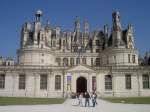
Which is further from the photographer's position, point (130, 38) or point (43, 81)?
point (130, 38)

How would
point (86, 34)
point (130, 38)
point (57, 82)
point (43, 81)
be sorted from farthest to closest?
point (86, 34), point (130, 38), point (43, 81), point (57, 82)

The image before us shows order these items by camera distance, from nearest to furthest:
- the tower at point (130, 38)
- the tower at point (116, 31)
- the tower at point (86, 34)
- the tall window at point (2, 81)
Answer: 1. the tall window at point (2, 81)
2. the tower at point (116, 31)
3. the tower at point (130, 38)
4. the tower at point (86, 34)

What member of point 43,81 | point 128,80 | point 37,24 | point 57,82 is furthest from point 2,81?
point 128,80

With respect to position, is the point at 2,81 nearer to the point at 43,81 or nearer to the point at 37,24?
the point at 43,81

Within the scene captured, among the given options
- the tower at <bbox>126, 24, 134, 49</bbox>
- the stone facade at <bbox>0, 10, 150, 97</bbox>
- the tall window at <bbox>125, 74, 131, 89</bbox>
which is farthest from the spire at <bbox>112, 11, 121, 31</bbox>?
the tall window at <bbox>125, 74, 131, 89</bbox>

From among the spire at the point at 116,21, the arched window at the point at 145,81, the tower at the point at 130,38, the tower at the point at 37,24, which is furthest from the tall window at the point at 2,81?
the tower at the point at 130,38

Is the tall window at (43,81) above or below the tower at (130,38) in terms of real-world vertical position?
below

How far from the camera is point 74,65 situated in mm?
67875

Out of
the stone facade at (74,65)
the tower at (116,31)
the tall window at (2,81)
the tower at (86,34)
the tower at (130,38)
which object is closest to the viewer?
the stone facade at (74,65)

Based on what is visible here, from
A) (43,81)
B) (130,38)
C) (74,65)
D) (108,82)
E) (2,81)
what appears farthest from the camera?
(130,38)

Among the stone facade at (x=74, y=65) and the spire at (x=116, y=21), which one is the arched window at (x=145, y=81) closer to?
the stone facade at (x=74, y=65)

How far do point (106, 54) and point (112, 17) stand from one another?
13246 mm

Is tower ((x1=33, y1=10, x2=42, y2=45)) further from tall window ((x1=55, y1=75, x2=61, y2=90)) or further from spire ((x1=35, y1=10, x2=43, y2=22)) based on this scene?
tall window ((x1=55, y1=75, x2=61, y2=90))

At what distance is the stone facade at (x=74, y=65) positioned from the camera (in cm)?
6594
